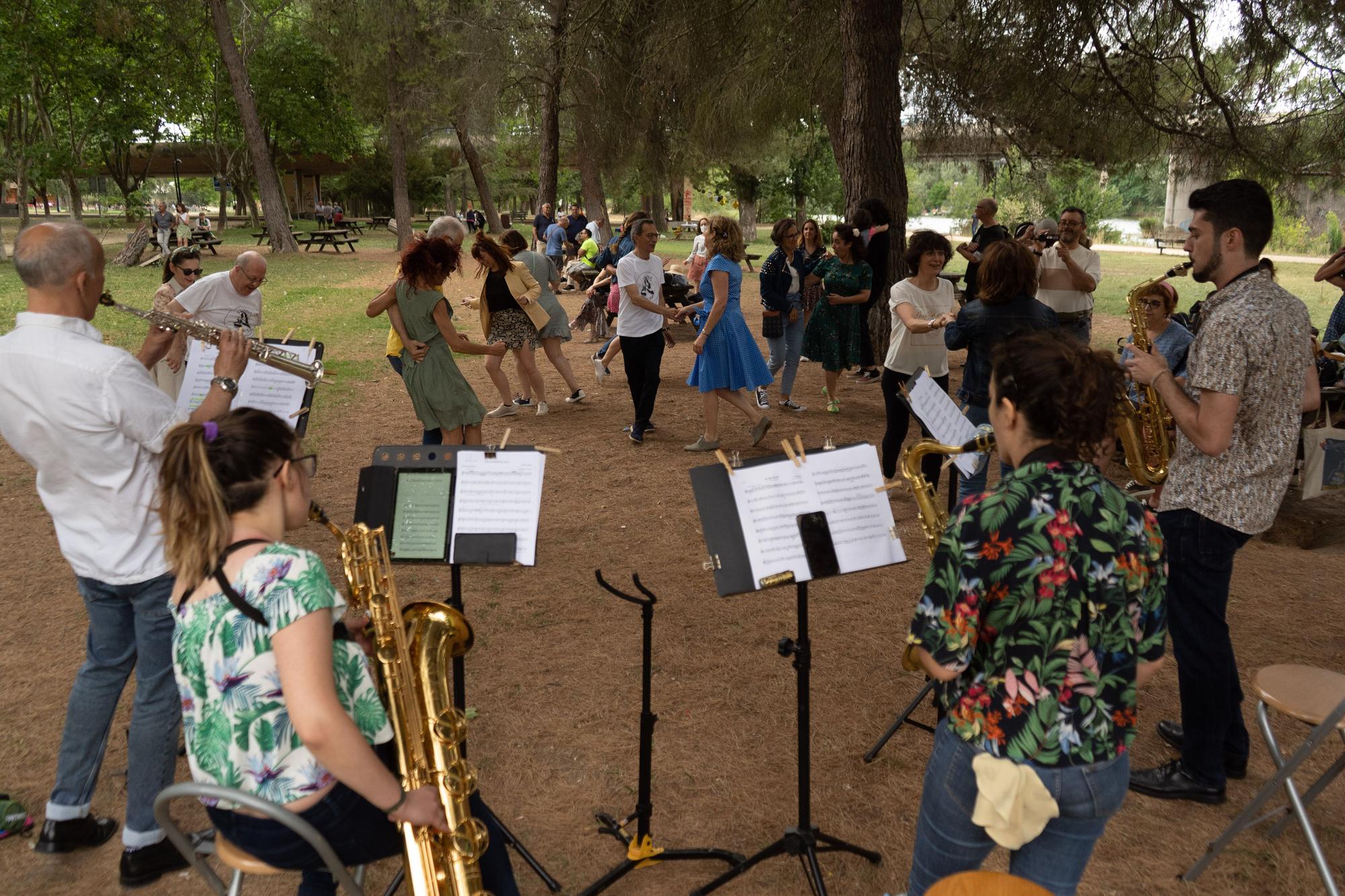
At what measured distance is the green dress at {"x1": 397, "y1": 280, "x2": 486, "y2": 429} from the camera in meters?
→ 5.75

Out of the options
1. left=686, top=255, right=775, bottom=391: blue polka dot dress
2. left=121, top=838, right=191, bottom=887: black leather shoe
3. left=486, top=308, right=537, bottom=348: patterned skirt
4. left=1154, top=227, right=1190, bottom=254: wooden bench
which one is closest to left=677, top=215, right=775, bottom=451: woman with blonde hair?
left=686, top=255, right=775, bottom=391: blue polka dot dress

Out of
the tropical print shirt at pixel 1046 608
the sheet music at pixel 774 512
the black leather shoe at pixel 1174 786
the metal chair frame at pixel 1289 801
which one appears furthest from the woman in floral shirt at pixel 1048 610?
the black leather shoe at pixel 1174 786

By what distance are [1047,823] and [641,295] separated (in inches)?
231

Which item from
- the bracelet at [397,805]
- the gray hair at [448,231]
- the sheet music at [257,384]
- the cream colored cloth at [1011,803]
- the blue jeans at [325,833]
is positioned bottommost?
the blue jeans at [325,833]

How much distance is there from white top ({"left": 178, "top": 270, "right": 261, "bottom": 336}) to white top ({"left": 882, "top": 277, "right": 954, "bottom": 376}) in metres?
3.92

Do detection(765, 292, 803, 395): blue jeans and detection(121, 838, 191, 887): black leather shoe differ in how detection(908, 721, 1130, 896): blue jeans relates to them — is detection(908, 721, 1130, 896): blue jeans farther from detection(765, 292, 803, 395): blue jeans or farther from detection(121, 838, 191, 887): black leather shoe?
detection(765, 292, 803, 395): blue jeans

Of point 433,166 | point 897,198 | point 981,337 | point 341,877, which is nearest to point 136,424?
point 341,877

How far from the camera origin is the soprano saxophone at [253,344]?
4.00 m

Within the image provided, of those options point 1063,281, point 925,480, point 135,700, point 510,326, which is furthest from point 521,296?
point 925,480

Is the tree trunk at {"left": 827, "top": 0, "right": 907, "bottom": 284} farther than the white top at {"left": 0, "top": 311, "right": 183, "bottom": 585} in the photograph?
Yes

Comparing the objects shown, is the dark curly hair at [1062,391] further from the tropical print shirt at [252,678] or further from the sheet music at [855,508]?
the tropical print shirt at [252,678]

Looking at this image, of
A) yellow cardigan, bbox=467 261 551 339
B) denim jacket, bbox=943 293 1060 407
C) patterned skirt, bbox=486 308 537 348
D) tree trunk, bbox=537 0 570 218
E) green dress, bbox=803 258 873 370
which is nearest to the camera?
denim jacket, bbox=943 293 1060 407

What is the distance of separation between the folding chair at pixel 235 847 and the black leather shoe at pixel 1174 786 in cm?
279

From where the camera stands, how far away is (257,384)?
4.55 meters
